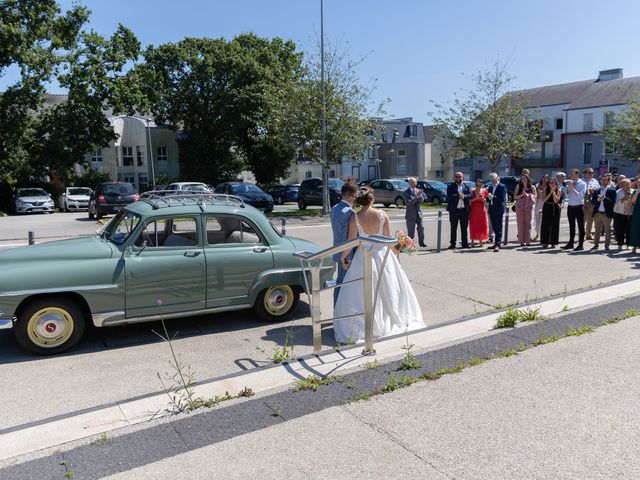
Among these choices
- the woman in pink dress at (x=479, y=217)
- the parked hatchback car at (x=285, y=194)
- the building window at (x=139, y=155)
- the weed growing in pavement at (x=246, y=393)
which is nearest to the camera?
the weed growing in pavement at (x=246, y=393)

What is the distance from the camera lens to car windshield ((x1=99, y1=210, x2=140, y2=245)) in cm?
614

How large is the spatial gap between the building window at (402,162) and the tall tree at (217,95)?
20.5 meters

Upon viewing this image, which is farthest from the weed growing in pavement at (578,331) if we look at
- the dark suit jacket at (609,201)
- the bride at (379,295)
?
the dark suit jacket at (609,201)

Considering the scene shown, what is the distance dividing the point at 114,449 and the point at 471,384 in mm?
2908

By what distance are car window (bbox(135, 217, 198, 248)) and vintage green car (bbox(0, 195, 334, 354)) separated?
0.04 ft

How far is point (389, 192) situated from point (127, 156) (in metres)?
38.4

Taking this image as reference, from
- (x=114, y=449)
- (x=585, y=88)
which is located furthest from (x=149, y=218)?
(x=585, y=88)

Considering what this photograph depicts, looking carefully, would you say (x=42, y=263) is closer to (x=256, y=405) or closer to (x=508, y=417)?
(x=256, y=405)

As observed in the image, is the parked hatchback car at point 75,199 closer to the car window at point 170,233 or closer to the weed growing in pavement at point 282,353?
the car window at point 170,233

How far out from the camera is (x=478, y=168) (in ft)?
212

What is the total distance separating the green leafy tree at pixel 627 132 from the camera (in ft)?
118

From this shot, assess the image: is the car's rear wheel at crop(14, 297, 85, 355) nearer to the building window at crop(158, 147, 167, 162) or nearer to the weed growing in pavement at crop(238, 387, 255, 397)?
the weed growing in pavement at crop(238, 387, 255, 397)

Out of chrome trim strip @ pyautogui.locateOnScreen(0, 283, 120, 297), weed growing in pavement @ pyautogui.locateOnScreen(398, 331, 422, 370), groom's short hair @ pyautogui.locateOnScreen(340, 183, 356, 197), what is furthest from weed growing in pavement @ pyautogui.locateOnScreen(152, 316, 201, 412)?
groom's short hair @ pyautogui.locateOnScreen(340, 183, 356, 197)

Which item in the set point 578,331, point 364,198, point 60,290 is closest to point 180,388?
point 60,290
